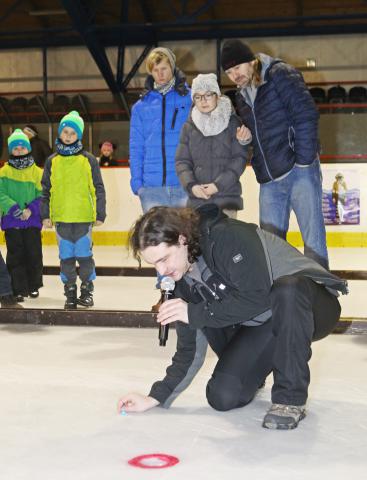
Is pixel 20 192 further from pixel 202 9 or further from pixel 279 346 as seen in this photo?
pixel 202 9

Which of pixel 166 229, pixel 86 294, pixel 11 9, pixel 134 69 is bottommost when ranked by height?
pixel 86 294

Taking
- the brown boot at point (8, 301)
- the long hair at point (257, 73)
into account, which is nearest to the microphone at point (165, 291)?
the long hair at point (257, 73)

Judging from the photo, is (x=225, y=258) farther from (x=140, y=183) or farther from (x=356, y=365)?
(x=140, y=183)

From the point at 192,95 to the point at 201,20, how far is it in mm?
10449

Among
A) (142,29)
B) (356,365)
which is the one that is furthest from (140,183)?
(142,29)

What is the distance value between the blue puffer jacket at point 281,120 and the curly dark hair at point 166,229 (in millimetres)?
1251

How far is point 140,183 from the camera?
12.5 ft

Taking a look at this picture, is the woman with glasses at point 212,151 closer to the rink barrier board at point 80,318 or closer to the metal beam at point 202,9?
the rink barrier board at point 80,318

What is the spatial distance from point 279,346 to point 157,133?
1.95m

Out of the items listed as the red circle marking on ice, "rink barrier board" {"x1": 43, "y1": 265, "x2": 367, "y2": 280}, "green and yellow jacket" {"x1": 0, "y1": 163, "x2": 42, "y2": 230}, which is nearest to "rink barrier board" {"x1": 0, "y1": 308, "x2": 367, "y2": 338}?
"green and yellow jacket" {"x1": 0, "y1": 163, "x2": 42, "y2": 230}

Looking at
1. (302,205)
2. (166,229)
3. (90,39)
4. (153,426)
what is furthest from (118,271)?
(90,39)

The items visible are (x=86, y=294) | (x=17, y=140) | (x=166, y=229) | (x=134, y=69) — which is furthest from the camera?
(x=134, y=69)

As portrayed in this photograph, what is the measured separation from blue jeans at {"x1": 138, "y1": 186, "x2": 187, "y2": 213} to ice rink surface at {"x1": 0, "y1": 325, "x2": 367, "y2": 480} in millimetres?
902

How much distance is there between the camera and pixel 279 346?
6.76 ft
